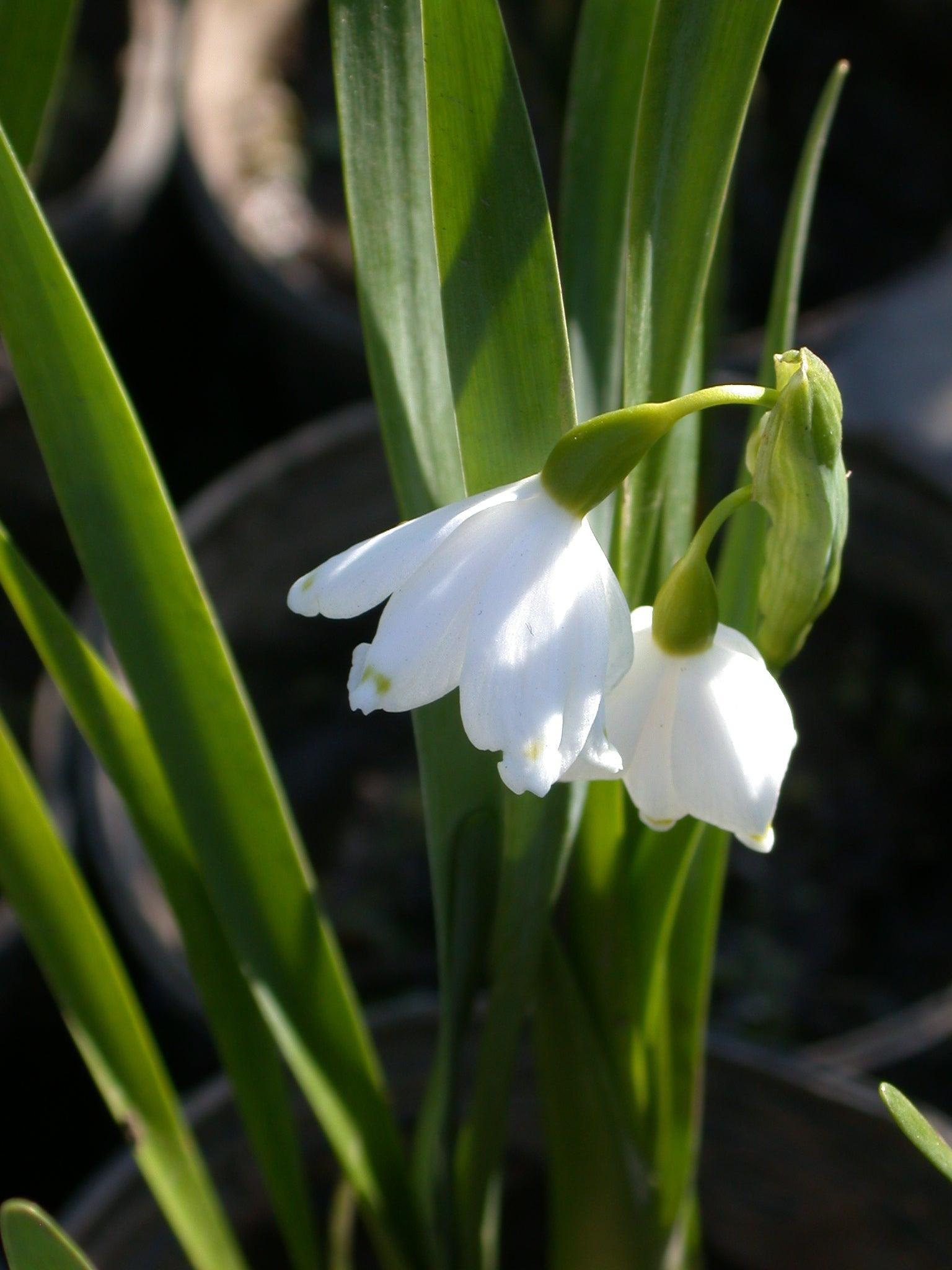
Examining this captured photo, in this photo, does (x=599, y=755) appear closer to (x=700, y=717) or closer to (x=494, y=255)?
(x=700, y=717)

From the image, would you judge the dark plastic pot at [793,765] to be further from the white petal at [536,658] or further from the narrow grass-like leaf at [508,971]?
the white petal at [536,658]

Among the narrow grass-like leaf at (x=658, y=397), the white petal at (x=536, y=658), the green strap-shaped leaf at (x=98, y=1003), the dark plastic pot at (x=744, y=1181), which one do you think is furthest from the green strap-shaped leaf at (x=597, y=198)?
the dark plastic pot at (x=744, y=1181)

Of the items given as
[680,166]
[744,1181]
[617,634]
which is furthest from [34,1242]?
[744,1181]

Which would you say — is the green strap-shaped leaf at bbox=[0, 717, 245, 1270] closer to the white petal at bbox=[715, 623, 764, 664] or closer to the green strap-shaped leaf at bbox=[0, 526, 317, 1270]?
the green strap-shaped leaf at bbox=[0, 526, 317, 1270]

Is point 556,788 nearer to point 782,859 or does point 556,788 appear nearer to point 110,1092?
point 110,1092

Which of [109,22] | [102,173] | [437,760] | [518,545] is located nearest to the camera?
[518,545]

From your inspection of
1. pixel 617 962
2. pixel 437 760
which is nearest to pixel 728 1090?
pixel 617 962
